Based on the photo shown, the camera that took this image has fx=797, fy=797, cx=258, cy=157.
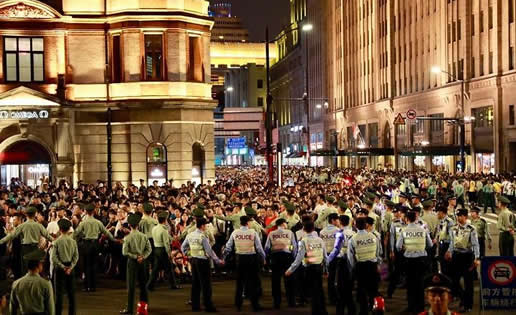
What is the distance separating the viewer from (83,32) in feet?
132

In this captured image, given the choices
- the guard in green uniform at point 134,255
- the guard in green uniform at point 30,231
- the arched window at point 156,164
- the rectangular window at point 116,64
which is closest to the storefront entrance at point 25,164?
the arched window at point 156,164

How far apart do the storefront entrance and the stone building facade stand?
0.05 m

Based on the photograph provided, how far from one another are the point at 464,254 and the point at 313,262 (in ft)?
9.43

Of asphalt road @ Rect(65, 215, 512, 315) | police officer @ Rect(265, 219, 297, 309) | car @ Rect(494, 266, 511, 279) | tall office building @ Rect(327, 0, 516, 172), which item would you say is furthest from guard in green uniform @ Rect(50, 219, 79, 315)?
tall office building @ Rect(327, 0, 516, 172)

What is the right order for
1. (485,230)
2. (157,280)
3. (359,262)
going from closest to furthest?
(359,262), (485,230), (157,280)

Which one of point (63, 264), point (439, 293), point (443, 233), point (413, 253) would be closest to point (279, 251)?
point (413, 253)

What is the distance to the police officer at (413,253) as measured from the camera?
1450 centimetres

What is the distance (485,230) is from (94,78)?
2722 centimetres

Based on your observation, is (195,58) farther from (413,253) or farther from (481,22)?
(413,253)

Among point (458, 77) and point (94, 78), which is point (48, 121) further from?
point (458, 77)

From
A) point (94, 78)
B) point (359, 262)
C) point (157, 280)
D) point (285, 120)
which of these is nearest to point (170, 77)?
point (94, 78)

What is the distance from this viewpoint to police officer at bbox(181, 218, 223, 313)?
15.0 meters

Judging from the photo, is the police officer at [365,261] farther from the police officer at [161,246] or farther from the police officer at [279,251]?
the police officer at [161,246]

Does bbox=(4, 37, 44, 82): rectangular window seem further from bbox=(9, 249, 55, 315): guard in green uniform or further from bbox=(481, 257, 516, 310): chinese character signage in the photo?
bbox=(481, 257, 516, 310): chinese character signage
